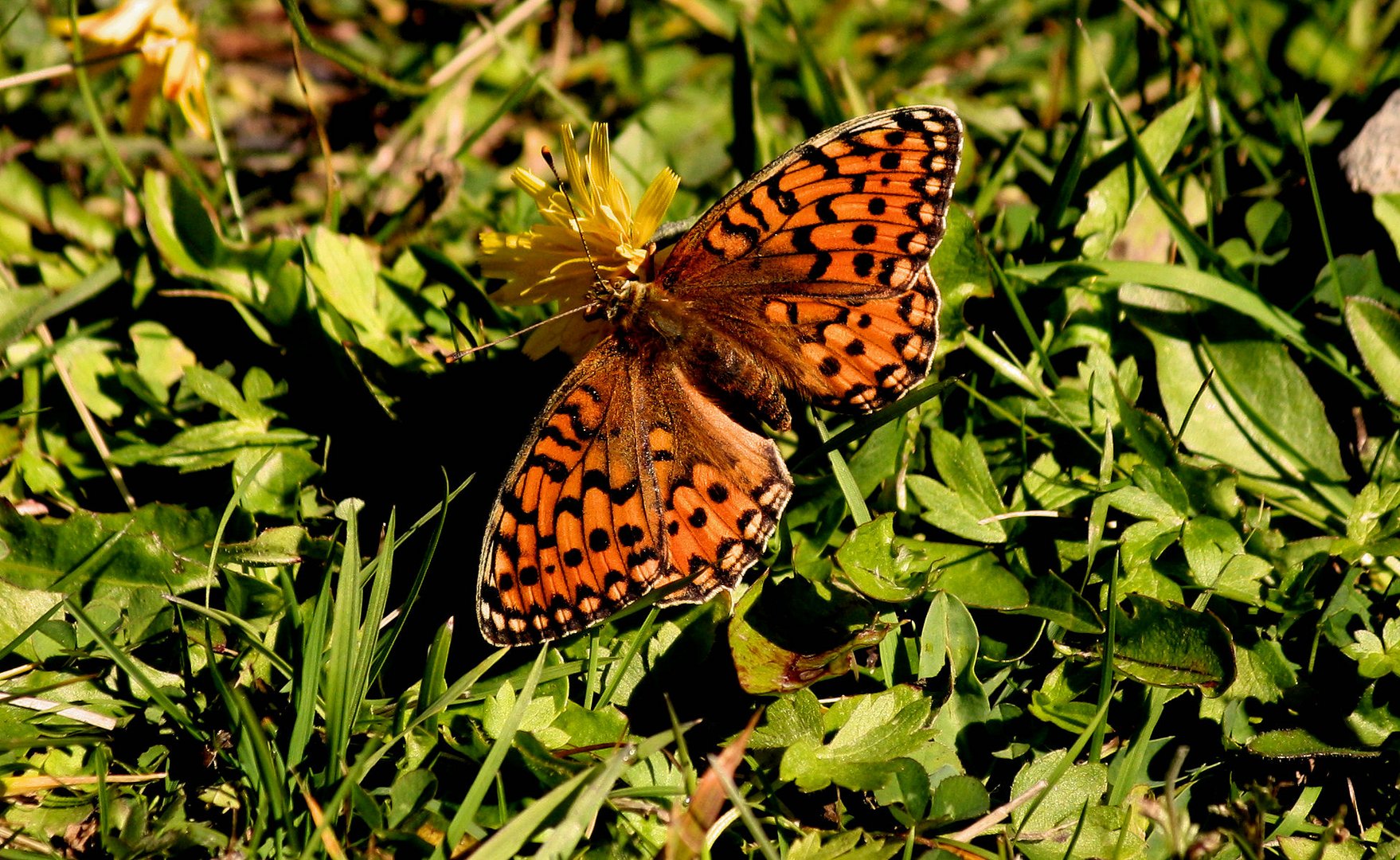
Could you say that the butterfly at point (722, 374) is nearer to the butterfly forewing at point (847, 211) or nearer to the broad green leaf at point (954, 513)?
the butterfly forewing at point (847, 211)

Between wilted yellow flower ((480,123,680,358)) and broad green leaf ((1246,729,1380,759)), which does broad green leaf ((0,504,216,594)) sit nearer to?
wilted yellow flower ((480,123,680,358))

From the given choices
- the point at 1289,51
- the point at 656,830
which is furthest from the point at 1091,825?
the point at 1289,51

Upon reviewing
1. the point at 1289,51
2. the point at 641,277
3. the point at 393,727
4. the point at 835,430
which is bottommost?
the point at 393,727

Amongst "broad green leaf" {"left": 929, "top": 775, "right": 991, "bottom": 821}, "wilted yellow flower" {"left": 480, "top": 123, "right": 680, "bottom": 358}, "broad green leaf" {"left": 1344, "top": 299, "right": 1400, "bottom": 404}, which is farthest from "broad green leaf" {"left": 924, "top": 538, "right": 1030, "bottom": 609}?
"broad green leaf" {"left": 1344, "top": 299, "right": 1400, "bottom": 404}

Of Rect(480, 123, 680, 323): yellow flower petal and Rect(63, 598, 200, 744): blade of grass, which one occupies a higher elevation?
Rect(480, 123, 680, 323): yellow flower petal

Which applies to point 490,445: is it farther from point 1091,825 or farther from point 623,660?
point 1091,825
